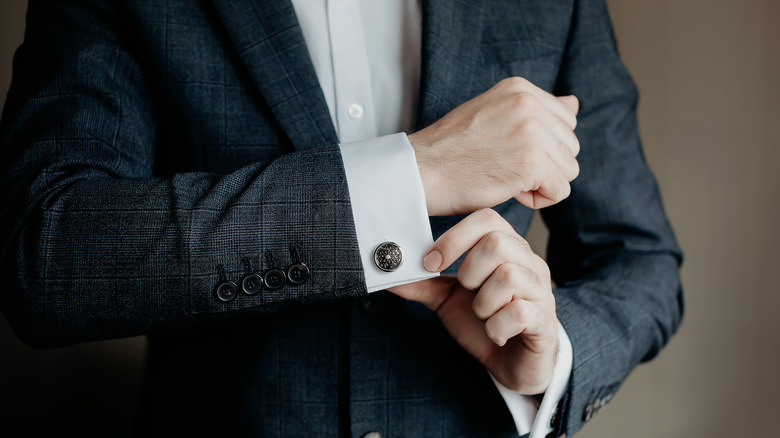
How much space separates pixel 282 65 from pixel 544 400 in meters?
0.63

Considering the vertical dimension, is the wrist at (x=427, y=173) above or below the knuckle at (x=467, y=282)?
above

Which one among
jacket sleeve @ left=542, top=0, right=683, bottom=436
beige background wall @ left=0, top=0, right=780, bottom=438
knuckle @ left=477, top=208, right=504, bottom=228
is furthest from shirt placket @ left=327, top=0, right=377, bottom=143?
beige background wall @ left=0, top=0, right=780, bottom=438

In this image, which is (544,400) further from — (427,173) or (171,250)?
(171,250)

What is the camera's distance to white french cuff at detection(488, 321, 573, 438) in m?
0.92

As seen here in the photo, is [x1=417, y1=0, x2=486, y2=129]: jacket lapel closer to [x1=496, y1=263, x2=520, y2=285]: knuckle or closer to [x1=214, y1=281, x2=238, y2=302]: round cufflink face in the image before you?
[x1=496, y1=263, x2=520, y2=285]: knuckle

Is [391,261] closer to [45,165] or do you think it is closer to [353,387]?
[353,387]

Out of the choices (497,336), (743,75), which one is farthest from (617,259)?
(743,75)

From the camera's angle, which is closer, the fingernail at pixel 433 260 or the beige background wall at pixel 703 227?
the fingernail at pixel 433 260

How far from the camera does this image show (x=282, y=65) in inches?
36.1

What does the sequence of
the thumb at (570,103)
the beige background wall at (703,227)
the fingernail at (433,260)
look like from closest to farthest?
the fingernail at (433,260) → the thumb at (570,103) → the beige background wall at (703,227)

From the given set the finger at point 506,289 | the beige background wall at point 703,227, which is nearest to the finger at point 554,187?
the finger at point 506,289

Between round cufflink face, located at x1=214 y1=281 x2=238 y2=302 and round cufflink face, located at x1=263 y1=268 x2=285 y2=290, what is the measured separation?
39 mm

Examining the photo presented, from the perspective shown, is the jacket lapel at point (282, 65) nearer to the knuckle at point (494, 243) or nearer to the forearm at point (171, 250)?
the forearm at point (171, 250)

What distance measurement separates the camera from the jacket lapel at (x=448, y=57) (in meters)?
0.93
